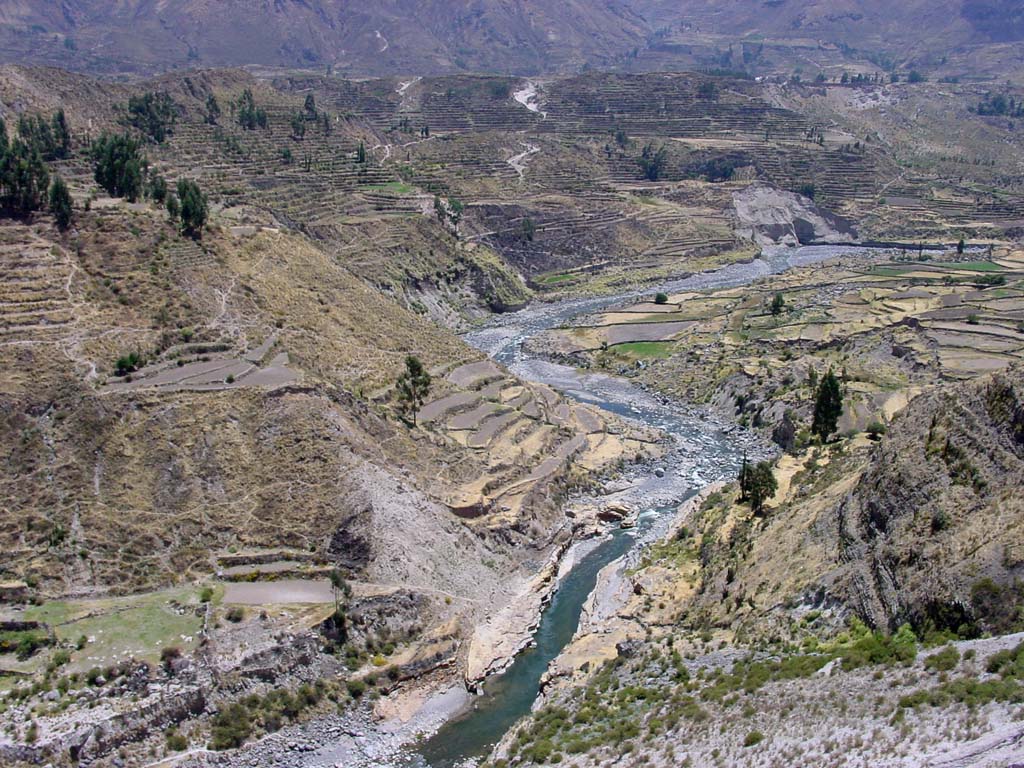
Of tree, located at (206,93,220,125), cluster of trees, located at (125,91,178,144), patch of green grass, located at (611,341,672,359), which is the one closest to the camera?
patch of green grass, located at (611,341,672,359)

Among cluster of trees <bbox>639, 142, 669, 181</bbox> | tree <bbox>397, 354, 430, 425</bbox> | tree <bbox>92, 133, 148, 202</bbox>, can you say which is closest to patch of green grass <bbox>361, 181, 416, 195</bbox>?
tree <bbox>92, 133, 148, 202</bbox>

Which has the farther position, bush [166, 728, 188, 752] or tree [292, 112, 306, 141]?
tree [292, 112, 306, 141]

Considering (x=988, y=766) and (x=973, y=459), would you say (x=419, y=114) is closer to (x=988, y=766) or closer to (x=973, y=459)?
(x=973, y=459)

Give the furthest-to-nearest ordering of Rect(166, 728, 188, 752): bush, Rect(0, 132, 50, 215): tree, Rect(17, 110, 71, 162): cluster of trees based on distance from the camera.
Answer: Rect(17, 110, 71, 162): cluster of trees < Rect(0, 132, 50, 215): tree < Rect(166, 728, 188, 752): bush

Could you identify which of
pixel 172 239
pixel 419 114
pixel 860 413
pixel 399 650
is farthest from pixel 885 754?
pixel 419 114

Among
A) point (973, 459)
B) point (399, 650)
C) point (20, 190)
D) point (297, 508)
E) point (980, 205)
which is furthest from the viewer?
point (980, 205)

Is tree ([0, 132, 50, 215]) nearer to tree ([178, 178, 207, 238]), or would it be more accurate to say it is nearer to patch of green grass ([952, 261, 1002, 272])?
tree ([178, 178, 207, 238])

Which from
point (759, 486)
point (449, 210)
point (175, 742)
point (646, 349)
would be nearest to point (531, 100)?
point (449, 210)

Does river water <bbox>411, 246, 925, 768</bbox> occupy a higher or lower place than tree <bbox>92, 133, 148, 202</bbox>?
lower
